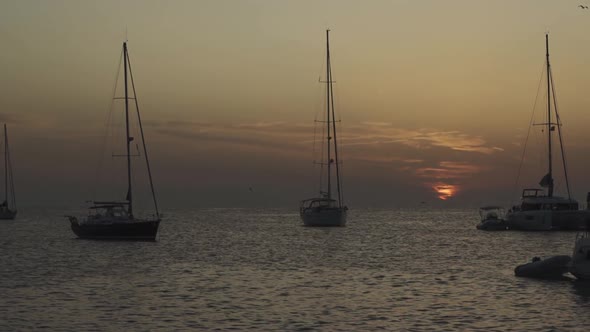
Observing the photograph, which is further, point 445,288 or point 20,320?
point 445,288

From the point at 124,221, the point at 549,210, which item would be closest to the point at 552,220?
the point at 549,210

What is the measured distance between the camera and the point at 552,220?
349 feet

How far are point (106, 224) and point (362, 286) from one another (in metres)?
38.3

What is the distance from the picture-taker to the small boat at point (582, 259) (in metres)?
46.6

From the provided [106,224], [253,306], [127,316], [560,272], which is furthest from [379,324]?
[106,224]

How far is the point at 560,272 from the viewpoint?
50250mm

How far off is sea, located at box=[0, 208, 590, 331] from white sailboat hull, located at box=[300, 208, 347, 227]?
36882mm

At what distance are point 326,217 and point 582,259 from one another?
6976 centimetres

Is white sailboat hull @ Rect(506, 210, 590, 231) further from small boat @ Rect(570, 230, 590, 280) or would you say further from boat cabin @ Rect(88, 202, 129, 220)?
small boat @ Rect(570, 230, 590, 280)

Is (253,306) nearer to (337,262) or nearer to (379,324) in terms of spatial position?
(379,324)

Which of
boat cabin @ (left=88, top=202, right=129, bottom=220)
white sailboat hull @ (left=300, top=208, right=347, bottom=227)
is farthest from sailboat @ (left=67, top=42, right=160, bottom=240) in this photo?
white sailboat hull @ (left=300, top=208, right=347, bottom=227)

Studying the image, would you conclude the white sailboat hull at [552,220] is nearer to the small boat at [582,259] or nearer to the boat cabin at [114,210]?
the boat cabin at [114,210]

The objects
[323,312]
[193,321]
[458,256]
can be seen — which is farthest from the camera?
[458,256]

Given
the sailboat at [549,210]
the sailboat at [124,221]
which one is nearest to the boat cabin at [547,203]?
the sailboat at [549,210]
